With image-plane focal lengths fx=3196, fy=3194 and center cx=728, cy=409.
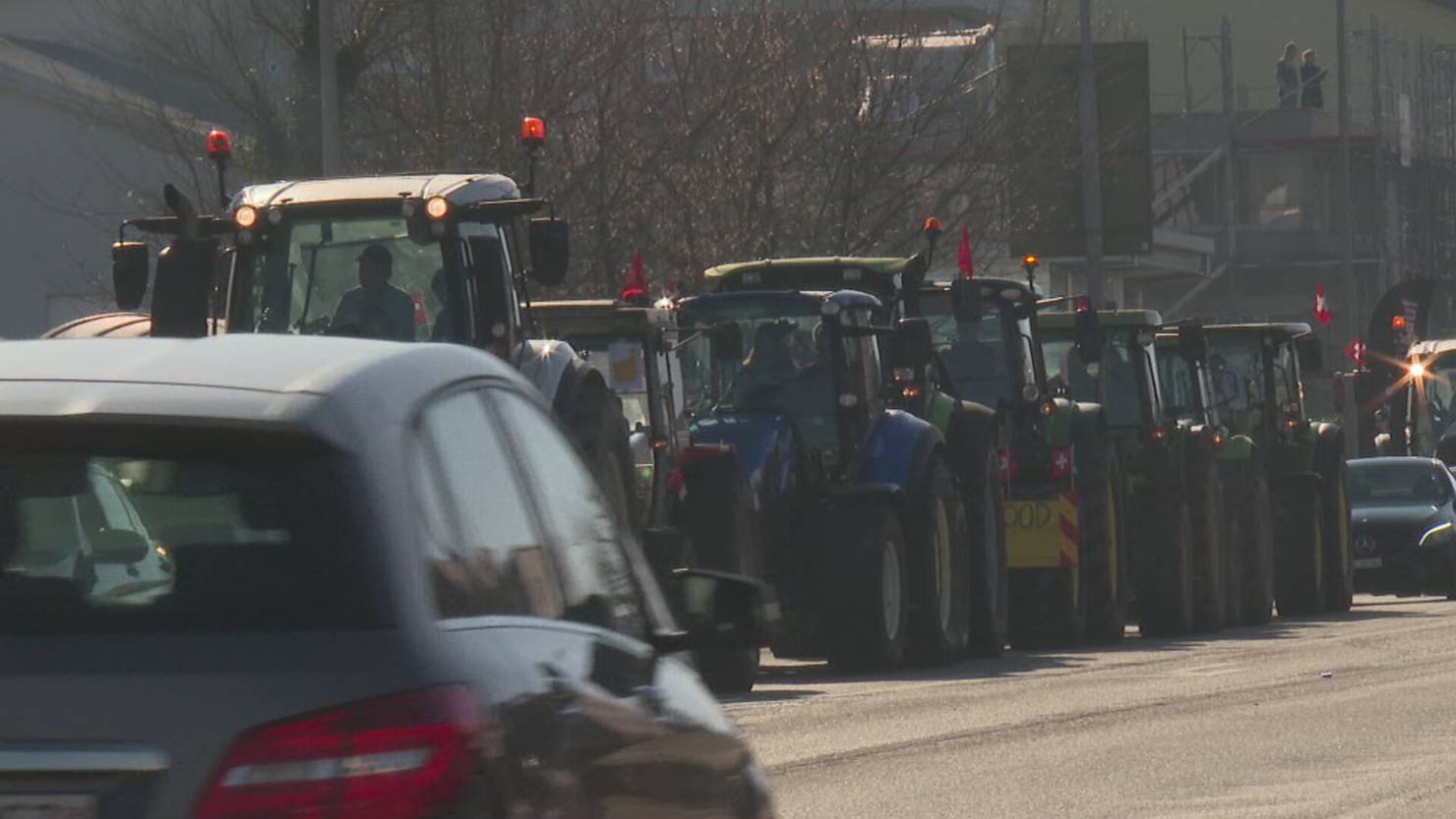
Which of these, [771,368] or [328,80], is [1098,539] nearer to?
[771,368]

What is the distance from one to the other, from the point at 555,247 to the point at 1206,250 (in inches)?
1965

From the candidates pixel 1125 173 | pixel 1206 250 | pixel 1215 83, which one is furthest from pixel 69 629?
pixel 1215 83

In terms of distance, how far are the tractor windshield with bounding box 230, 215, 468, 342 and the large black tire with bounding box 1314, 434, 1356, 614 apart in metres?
15.0

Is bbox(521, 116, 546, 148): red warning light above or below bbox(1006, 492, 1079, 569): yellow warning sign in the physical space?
above

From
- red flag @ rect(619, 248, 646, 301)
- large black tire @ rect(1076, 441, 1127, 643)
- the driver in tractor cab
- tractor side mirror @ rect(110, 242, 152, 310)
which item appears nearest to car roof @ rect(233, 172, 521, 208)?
the driver in tractor cab

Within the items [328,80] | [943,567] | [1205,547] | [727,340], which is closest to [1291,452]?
[1205,547]

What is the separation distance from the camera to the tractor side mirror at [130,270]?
15.2 meters

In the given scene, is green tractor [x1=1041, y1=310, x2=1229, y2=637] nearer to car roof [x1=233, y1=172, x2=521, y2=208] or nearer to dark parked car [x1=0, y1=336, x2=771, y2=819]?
car roof [x1=233, y1=172, x2=521, y2=208]

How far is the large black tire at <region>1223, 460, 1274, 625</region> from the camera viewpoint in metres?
25.4

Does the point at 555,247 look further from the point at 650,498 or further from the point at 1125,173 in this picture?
the point at 1125,173

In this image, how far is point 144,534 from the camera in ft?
13.6

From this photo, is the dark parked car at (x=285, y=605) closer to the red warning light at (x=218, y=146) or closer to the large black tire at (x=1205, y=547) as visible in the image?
the red warning light at (x=218, y=146)

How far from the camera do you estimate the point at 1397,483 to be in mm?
34062

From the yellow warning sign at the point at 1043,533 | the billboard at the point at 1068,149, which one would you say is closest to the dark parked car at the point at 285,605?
the yellow warning sign at the point at 1043,533
